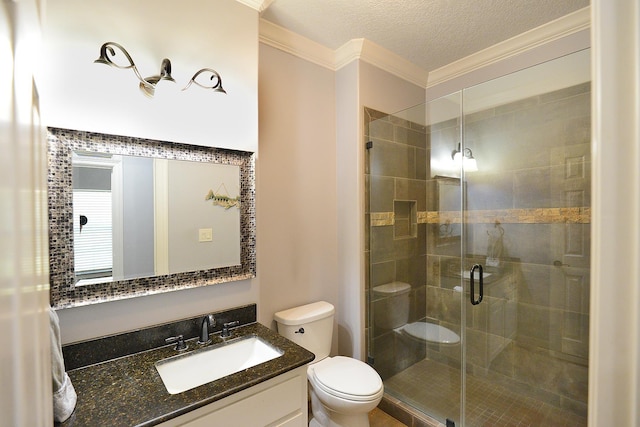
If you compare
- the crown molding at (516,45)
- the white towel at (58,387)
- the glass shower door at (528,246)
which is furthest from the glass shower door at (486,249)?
the white towel at (58,387)

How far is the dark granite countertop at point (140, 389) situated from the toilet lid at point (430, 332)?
1.32 m

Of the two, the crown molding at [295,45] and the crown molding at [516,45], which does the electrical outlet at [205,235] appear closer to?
the crown molding at [295,45]

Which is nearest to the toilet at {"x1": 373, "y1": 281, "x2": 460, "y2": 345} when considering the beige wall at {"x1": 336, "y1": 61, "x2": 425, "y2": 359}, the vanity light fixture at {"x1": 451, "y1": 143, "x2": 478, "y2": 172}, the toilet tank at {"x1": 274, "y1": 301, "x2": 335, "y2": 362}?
the beige wall at {"x1": 336, "y1": 61, "x2": 425, "y2": 359}

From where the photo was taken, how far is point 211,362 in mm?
1429

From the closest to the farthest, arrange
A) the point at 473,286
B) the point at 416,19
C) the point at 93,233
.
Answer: the point at 93,233, the point at 416,19, the point at 473,286

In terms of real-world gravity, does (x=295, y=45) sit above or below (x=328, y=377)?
above

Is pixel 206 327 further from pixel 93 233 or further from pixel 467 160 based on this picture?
pixel 467 160

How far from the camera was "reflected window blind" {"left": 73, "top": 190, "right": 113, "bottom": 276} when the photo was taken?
4.06ft

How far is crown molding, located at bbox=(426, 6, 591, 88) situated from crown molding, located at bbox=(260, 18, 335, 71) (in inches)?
41.4

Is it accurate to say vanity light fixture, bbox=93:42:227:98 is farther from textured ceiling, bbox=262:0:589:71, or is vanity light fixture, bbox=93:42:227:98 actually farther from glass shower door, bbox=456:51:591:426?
glass shower door, bbox=456:51:591:426

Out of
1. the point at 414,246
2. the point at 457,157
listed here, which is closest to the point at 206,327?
the point at 414,246

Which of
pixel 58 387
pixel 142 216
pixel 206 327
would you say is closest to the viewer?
pixel 58 387

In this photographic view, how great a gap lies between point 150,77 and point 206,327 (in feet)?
4.11

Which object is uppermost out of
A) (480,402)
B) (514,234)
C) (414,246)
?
(514,234)
